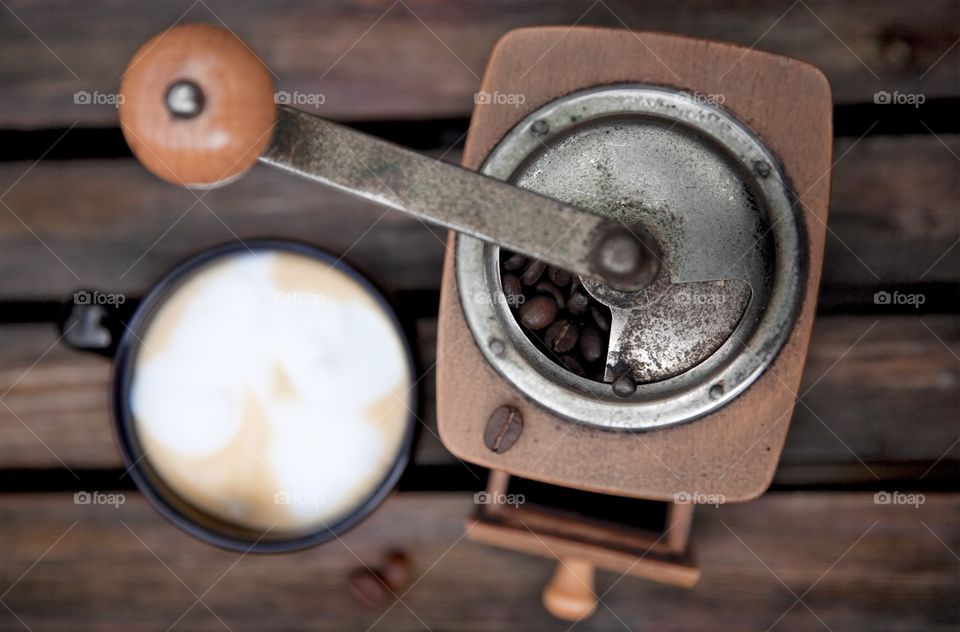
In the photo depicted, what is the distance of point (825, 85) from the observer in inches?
21.0

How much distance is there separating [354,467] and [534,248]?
1.19ft

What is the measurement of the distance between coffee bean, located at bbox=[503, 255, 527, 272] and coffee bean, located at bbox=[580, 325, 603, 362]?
0.07 m

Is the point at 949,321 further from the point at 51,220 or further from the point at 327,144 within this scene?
the point at 51,220

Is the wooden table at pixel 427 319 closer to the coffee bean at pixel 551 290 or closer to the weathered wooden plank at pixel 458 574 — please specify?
the weathered wooden plank at pixel 458 574

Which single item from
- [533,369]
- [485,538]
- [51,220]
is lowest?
[485,538]

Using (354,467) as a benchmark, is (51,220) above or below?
above

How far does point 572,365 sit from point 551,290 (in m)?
0.06

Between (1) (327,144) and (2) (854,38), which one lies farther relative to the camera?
(2) (854,38)

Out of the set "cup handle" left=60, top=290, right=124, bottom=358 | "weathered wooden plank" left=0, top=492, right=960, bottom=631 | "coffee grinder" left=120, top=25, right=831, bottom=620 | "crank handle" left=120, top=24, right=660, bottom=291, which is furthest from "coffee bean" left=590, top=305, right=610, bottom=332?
"cup handle" left=60, top=290, right=124, bottom=358

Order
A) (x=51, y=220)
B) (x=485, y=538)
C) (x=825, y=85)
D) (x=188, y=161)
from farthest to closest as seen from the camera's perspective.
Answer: (x=51, y=220) < (x=485, y=538) < (x=825, y=85) < (x=188, y=161)

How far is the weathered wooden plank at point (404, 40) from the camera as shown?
703mm

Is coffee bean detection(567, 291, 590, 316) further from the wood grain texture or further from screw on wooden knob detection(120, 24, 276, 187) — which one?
screw on wooden knob detection(120, 24, 276, 187)

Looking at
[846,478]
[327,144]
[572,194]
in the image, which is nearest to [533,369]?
[572,194]

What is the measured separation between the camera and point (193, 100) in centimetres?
36
